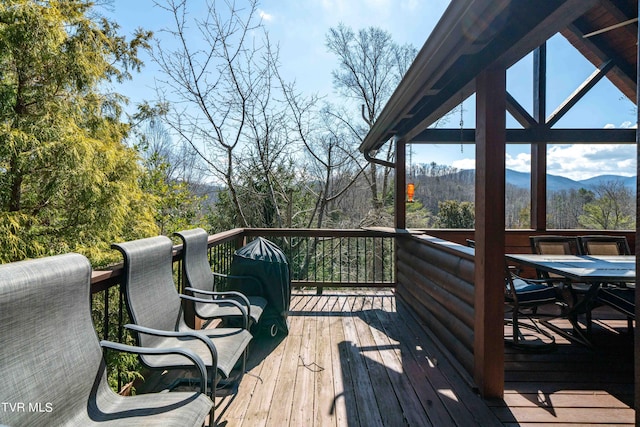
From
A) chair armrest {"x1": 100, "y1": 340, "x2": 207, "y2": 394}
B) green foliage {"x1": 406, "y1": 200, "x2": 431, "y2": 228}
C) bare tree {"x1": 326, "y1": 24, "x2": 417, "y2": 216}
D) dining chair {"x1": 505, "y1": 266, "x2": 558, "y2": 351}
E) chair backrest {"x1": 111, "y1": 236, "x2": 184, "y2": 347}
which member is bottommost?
dining chair {"x1": 505, "y1": 266, "x2": 558, "y2": 351}

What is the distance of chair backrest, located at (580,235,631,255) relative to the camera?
425cm

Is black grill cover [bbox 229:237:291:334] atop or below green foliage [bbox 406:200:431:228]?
below

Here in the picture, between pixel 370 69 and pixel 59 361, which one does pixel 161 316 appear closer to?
pixel 59 361

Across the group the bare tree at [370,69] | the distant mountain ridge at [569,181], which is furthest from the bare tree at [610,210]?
the bare tree at [370,69]

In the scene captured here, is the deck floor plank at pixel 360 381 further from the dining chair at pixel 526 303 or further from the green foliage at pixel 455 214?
the green foliage at pixel 455 214

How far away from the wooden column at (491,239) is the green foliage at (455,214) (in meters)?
6.93

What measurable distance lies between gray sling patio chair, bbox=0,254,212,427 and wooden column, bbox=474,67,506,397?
178cm

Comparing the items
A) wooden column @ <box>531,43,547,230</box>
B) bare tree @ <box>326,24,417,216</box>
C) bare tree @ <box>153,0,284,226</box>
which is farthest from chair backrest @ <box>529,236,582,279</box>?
bare tree @ <box>153,0,284,226</box>

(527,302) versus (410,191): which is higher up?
(410,191)

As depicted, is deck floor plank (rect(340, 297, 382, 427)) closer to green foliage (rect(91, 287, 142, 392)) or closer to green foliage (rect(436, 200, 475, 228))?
green foliage (rect(91, 287, 142, 392))

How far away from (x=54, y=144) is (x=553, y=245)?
20.8 ft

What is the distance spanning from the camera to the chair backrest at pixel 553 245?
4164 mm

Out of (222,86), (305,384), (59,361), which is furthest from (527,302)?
(222,86)

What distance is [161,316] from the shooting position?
193 centimetres
